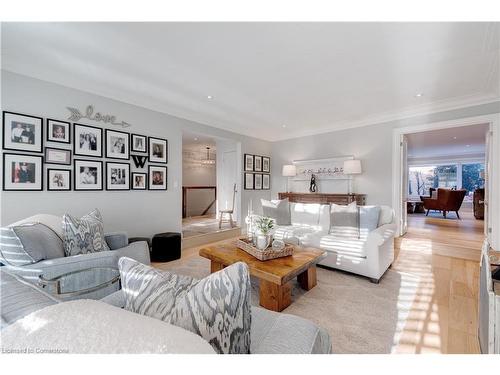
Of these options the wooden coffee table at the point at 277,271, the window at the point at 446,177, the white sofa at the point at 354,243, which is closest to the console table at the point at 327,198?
the white sofa at the point at 354,243

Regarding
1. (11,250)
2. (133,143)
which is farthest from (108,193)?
(11,250)

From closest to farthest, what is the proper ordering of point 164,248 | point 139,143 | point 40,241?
point 40,241 < point 164,248 < point 139,143

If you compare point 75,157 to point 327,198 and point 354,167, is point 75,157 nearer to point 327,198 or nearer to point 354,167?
point 327,198

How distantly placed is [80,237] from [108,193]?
55.4 inches

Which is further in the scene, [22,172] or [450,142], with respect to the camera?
[450,142]

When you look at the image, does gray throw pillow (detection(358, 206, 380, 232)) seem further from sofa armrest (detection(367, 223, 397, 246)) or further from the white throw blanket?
the white throw blanket

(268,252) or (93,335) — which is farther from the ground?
(93,335)

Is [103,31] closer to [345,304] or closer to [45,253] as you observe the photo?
[45,253]

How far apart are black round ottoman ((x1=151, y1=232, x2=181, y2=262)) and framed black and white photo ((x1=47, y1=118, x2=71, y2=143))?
5.60ft

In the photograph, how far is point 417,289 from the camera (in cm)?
235

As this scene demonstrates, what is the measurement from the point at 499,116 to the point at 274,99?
132 inches

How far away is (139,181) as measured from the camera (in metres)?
3.46

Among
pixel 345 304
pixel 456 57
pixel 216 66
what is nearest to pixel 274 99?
pixel 216 66
